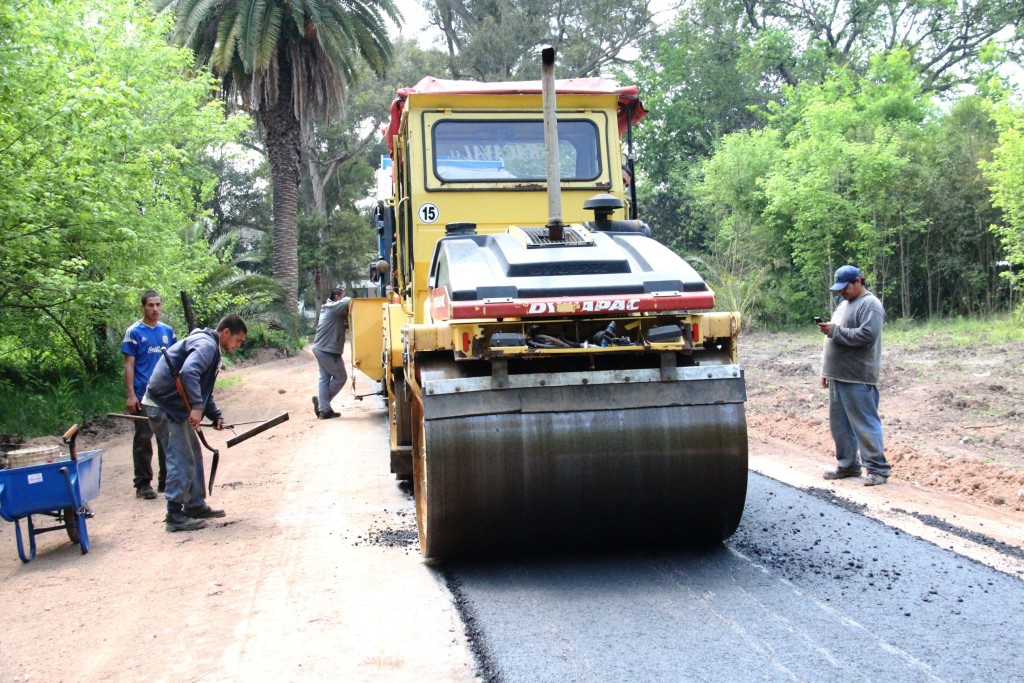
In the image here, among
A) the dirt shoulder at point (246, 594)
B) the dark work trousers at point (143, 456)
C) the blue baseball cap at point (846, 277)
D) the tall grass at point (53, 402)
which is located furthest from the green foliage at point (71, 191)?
the blue baseball cap at point (846, 277)

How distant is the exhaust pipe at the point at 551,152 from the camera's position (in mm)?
5820

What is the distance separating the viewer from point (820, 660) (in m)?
3.92

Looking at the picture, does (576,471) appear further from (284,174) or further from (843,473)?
(284,174)

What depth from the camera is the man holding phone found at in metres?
7.33

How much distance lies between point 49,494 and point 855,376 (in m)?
5.92

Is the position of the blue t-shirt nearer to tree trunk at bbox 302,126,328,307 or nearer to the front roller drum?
the front roller drum

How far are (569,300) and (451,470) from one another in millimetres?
1087

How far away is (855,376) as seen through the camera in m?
7.43

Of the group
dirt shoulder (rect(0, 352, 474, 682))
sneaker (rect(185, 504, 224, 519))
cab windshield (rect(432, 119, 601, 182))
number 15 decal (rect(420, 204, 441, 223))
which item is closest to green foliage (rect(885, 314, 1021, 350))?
cab windshield (rect(432, 119, 601, 182))

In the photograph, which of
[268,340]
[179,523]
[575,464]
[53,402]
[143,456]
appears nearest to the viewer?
[575,464]

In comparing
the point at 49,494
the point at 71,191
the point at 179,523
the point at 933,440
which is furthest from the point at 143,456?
the point at 933,440

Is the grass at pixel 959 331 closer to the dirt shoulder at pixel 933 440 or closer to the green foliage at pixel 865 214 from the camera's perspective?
the dirt shoulder at pixel 933 440

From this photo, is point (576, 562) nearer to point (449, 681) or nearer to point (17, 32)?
point (449, 681)

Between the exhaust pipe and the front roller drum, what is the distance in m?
1.40
